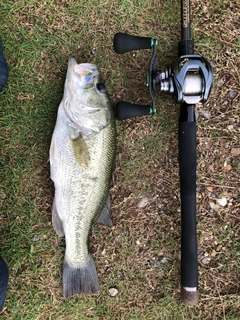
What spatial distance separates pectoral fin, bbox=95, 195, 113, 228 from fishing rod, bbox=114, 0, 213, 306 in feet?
1.88

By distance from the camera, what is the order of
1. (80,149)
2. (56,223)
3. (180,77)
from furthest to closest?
(56,223) → (80,149) → (180,77)

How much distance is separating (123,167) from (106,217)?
0.45 m

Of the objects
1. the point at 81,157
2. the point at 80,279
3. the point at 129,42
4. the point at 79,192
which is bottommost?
the point at 80,279

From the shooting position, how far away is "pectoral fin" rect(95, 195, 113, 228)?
9.36 ft

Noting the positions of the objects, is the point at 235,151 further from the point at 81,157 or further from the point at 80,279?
the point at 80,279

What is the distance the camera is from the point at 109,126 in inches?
105

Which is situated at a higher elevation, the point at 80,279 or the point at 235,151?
the point at 235,151

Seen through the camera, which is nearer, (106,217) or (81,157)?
(81,157)

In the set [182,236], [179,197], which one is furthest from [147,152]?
[182,236]

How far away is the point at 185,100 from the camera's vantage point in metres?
2.58

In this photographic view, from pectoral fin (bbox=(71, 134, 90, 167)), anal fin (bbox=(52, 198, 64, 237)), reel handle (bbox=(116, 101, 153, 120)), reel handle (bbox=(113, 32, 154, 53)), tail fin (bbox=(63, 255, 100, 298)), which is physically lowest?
tail fin (bbox=(63, 255, 100, 298))

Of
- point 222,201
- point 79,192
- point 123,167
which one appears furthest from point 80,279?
point 222,201

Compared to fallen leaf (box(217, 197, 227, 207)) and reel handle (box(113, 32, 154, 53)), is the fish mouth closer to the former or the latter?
reel handle (box(113, 32, 154, 53))

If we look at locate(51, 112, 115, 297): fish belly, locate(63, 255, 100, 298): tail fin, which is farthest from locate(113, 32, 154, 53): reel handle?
locate(63, 255, 100, 298): tail fin
